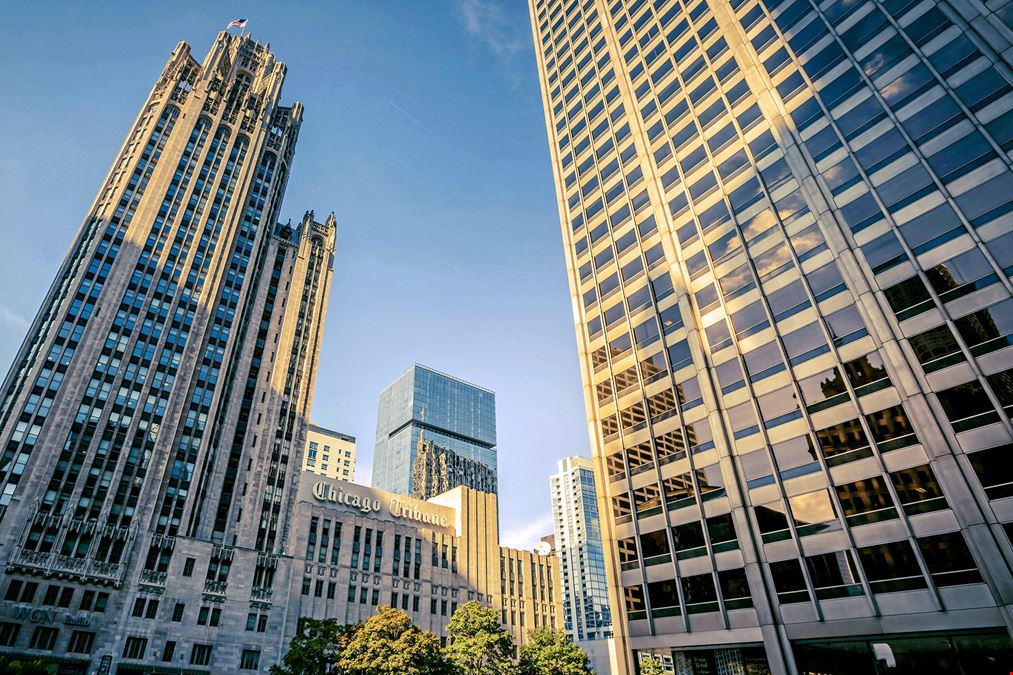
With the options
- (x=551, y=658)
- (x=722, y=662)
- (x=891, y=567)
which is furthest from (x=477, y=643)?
(x=891, y=567)

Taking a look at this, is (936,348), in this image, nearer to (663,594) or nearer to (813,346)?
(813,346)

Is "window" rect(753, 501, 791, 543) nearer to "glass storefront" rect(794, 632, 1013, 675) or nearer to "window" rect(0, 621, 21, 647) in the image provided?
"glass storefront" rect(794, 632, 1013, 675)

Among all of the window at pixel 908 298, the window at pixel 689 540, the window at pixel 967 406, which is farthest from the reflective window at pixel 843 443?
the window at pixel 689 540

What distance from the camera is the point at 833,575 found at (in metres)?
31.9

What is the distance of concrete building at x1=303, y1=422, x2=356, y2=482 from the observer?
149625 mm

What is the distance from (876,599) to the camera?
30016mm

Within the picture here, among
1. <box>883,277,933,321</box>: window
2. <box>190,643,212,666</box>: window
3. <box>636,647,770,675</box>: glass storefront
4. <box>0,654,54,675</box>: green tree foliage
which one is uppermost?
<box>883,277,933,321</box>: window

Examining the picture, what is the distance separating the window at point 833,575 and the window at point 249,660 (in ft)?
201

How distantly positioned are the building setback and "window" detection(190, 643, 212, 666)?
21cm

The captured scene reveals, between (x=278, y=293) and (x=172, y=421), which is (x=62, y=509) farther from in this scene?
(x=278, y=293)

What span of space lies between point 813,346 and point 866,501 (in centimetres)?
1007

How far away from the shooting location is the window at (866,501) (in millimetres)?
30938

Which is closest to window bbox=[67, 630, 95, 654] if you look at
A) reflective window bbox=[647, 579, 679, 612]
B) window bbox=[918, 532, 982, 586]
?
reflective window bbox=[647, 579, 679, 612]

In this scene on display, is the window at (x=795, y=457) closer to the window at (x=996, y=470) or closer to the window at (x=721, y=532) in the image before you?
the window at (x=721, y=532)
